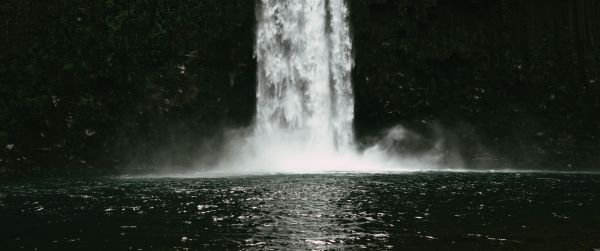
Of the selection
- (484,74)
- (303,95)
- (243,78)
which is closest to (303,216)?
(303,95)

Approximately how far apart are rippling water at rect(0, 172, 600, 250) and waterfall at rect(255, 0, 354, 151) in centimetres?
1759

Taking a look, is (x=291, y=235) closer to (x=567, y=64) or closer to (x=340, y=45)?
(x=340, y=45)

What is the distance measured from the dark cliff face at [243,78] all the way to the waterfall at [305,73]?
3.35 feet

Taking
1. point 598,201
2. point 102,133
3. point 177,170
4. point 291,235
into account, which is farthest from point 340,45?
point 291,235

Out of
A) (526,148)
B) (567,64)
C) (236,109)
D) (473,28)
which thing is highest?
(473,28)

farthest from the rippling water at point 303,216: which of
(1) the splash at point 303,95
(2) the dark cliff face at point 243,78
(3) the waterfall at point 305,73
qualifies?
(3) the waterfall at point 305,73

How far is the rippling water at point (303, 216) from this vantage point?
1365 centimetres

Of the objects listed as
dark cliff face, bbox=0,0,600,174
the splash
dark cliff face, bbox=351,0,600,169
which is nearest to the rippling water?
dark cliff face, bbox=0,0,600,174

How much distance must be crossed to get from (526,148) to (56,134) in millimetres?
34691

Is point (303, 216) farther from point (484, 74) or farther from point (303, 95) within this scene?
point (484, 74)

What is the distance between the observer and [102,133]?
41844 mm

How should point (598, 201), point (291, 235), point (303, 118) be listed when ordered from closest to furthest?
point (291, 235), point (598, 201), point (303, 118)

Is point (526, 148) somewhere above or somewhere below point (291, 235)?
above

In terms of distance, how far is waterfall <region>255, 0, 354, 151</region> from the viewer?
45.6 metres
